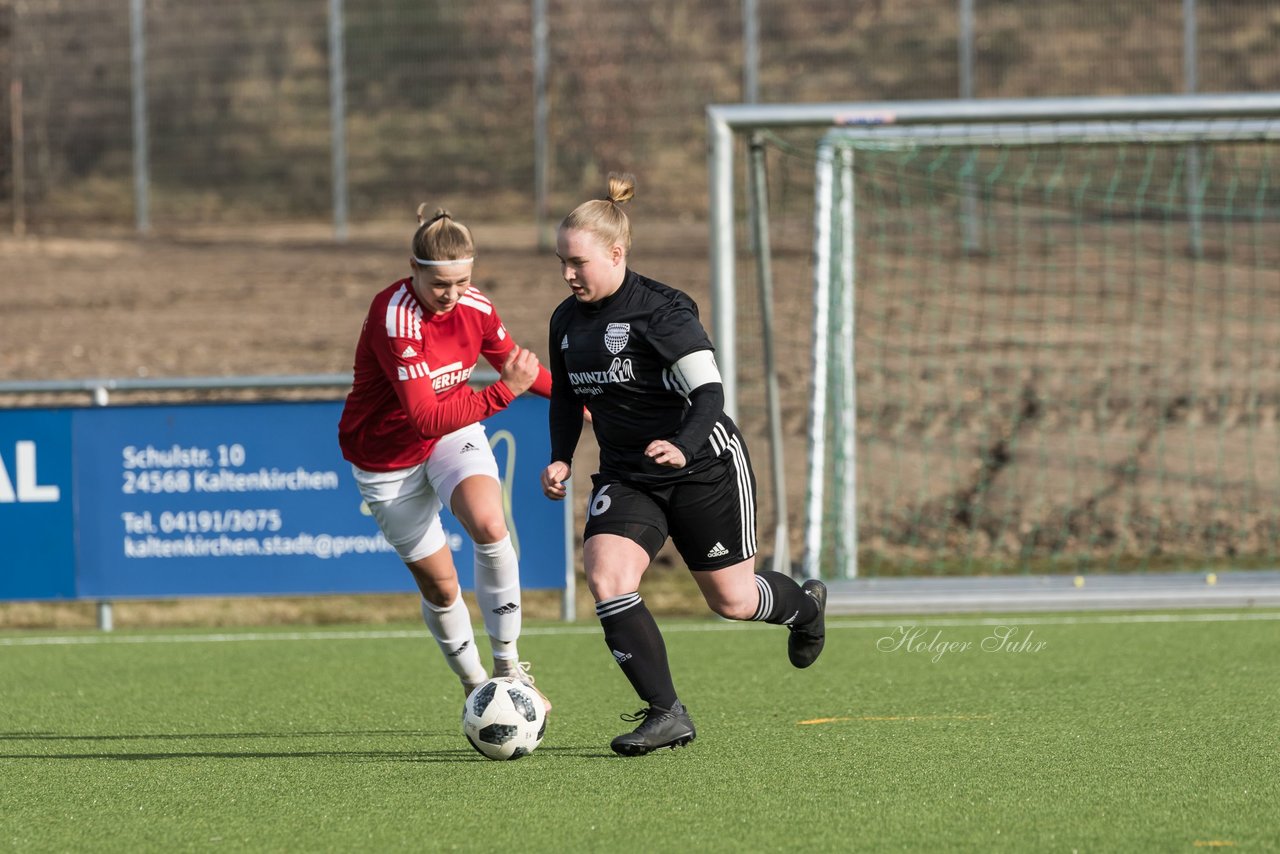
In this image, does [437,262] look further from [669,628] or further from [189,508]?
[189,508]

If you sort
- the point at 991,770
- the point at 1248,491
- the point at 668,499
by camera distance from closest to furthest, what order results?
the point at 991,770, the point at 668,499, the point at 1248,491

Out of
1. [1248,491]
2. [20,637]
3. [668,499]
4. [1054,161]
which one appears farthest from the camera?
[1054,161]

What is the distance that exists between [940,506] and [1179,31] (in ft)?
21.0

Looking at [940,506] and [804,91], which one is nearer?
[940,506]

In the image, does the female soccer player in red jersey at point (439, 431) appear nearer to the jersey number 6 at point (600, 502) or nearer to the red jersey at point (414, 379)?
the red jersey at point (414, 379)

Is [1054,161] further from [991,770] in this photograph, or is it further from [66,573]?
[991,770]

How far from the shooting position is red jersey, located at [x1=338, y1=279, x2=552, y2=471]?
508cm

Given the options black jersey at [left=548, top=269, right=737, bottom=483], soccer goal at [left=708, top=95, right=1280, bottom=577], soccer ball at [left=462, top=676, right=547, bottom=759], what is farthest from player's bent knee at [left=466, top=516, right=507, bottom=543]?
soccer goal at [left=708, top=95, right=1280, bottom=577]

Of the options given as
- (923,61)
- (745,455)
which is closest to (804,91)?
(923,61)

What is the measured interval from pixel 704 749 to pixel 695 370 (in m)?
1.15

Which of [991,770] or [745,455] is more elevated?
[745,455]

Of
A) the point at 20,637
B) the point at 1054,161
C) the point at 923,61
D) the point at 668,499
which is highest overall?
the point at 923,61

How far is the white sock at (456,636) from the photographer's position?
5.46 m

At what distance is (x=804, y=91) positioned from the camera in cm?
1650
